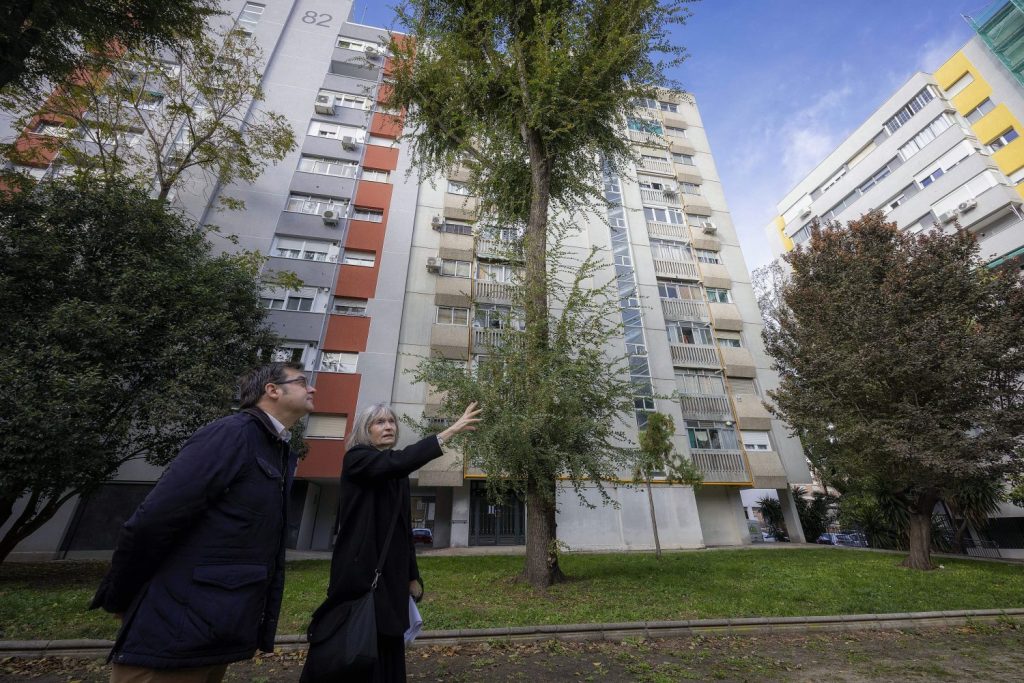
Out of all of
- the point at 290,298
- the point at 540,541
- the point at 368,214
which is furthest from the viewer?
the point at 368,214

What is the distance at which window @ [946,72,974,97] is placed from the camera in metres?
26.5

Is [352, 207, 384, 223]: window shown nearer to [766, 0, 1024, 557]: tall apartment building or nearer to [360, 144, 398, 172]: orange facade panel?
[360, 144, 398, 172]: orange facade panel

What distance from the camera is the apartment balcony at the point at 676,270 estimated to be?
2538 cm

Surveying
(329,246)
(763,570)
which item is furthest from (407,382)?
(763,570)

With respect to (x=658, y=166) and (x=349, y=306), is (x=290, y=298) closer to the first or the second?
(x=349, y=306)

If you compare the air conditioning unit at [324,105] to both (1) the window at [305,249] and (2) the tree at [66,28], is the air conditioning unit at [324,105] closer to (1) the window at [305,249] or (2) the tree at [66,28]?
(1) the window at [305,249]

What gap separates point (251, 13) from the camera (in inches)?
1085

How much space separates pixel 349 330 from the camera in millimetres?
19594

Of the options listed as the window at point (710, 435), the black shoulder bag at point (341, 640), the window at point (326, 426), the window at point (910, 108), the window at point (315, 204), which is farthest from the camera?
the window at point (910, 108)

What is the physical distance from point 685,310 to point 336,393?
1887 cm

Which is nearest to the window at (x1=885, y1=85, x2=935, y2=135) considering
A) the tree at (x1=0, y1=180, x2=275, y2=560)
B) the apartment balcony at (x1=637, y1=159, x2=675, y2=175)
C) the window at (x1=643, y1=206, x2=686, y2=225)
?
the apartment balcony at (x1=637, y1=159, x2=675, y2=175)

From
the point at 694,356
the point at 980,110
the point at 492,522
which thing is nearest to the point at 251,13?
the point at 492,522

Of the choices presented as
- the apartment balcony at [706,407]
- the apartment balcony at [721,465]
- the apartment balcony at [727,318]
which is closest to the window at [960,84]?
the apartment balcony at [727,318]

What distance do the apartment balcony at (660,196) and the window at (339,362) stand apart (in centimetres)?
2072
